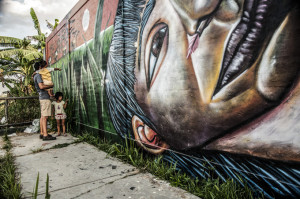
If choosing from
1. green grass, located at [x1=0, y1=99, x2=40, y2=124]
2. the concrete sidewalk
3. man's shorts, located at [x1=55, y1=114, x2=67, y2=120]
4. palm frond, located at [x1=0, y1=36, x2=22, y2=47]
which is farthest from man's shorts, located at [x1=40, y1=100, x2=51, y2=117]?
palm frond, located at [x1=0, y1=36, x2=22, y2=47]

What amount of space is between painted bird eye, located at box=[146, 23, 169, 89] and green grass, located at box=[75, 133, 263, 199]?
1.04m

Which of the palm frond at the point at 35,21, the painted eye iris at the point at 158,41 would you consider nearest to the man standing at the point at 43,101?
the painted eye iris at the point at 158,41

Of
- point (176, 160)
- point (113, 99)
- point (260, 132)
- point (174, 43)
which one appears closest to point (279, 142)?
point (260, 132)

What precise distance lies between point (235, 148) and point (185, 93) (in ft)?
2.55

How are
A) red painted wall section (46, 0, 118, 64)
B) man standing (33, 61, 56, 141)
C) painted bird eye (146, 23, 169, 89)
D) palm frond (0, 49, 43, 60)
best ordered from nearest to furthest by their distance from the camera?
painted bird eye (146, 23, 169, 89) → red painted wall section (46, 0, 118, 64) → man standing (33, 61, 56, 141) → palm frond (0, 49, 43, 60)

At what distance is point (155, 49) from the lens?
2.66 meters

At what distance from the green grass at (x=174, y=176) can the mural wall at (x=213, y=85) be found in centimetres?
8

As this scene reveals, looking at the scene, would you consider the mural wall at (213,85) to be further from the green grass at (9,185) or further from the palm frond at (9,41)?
the palm frond at (9,41)

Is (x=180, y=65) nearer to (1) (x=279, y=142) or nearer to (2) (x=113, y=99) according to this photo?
(1) (x=279, y=142)

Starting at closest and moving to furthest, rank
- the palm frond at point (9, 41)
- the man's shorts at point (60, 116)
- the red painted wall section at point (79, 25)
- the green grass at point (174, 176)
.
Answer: the green grass at point (174, 176) < the red painted wall section at point (79, 25) < the man's shorts at point (60, 116) < the palm frond at point (9, 41)

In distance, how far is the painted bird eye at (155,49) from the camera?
8.28 ft

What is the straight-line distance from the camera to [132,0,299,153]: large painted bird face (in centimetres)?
157

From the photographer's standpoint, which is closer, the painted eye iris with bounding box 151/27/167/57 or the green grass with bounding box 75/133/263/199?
the green grass with bounding box 75/133/263/199

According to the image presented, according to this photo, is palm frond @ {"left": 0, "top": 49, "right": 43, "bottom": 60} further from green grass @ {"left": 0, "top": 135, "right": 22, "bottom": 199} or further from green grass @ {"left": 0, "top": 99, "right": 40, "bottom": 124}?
green grass @ {"left": 0, "top": 135, "right": 22, "bottom": 199}
